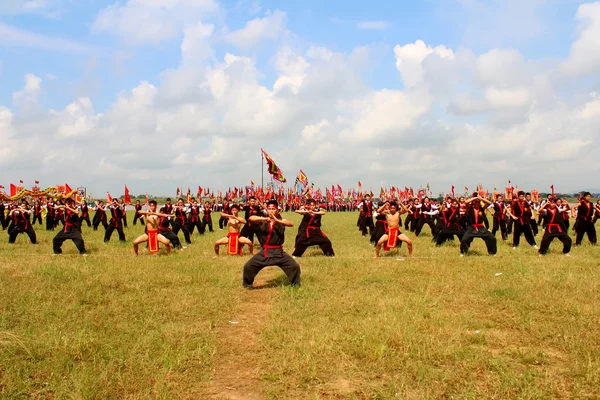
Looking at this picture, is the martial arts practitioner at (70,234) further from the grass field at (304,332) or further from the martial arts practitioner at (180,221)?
the martial arts practitioner at (180,221)

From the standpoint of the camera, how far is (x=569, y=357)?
4.95 meters

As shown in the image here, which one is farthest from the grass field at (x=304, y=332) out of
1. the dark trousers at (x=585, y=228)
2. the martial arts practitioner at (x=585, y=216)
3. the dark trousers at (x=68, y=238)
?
the dark trousers at (x=585, y=228)

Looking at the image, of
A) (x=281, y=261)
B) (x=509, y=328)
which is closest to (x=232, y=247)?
(x=281, y=261)

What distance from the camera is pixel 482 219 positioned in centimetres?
1259

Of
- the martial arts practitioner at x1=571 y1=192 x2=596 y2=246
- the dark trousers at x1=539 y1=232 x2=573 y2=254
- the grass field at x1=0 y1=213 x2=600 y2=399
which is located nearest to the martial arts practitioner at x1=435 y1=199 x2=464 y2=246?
the dark trousers at x1=539 y1=232 x2=573 y2=254

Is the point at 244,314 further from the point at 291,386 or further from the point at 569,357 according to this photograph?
the point at 569,357

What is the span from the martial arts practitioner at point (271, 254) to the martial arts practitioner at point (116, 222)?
8.95 m

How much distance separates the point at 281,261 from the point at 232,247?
4.33 m

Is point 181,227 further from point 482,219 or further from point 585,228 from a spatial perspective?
point 585,228

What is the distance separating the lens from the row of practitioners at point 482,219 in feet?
→ 40.2

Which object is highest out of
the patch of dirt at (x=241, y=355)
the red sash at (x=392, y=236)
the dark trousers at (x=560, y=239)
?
the red sash at (x=392, y=236)

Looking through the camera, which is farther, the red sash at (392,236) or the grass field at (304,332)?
the red sash at (392,236)

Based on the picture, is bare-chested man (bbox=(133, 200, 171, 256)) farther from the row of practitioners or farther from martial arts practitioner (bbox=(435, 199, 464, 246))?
martial arts practitioner (bbox=(435, 199, 464, 246))

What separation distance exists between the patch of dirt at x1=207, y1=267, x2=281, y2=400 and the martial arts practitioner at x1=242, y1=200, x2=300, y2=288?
0.70 meters
